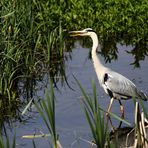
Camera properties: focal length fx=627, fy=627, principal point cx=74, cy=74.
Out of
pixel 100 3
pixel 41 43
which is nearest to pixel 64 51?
pixel 41 43

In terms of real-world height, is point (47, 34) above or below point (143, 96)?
above

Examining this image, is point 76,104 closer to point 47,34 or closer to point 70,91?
point 70,91

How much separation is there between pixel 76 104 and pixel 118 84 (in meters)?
0.74

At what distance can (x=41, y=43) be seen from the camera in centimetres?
1127

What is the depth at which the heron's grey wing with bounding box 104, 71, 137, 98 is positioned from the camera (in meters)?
8.56

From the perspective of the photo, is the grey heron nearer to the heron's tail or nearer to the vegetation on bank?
the heron's tail

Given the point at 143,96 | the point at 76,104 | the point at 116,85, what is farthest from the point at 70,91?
the point at 143,96

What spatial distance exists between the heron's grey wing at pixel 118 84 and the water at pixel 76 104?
290 millimetres

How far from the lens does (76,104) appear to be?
8984 millimetres

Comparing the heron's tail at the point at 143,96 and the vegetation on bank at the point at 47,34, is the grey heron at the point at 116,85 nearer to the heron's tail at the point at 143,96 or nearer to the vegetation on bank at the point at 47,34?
the heron's tail at the point at 143,96

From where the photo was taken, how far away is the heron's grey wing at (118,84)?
28.1 ft

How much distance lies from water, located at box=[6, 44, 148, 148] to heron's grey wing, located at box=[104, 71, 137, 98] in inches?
11.4

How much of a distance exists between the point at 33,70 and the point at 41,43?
4.44ft

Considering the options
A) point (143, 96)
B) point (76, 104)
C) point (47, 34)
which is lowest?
point (76, 104)
